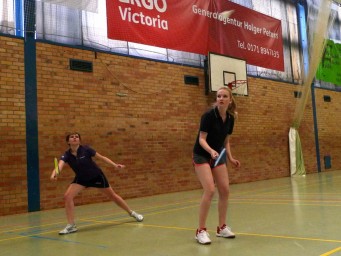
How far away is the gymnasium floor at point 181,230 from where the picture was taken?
4371 mm

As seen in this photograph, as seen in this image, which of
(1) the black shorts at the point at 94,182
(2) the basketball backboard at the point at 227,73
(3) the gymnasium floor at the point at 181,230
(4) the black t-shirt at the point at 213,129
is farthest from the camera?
(2) the basketball backboard at the point at 227,73

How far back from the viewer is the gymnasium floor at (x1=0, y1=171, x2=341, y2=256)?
14.3ft

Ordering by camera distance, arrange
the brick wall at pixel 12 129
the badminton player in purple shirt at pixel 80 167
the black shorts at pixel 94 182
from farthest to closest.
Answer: the brick wall at pixel 12 129 < the black shorts at pixel 94 182 < the badminton player in purple shirt at pixel 80 167

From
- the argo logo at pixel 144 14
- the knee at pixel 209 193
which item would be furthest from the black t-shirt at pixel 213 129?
the argo logo at pixel 144 14

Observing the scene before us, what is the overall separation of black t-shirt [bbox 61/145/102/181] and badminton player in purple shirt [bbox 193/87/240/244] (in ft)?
6.68

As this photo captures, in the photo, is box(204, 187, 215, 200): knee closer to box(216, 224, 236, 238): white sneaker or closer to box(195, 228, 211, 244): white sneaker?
box(195, 228, 211, 244): white sneaker

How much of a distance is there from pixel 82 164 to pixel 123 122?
4.49 m

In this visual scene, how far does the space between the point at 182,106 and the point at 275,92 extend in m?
5.12

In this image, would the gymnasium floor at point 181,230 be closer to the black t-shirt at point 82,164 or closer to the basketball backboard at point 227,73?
the black t-shirt at point 82,164

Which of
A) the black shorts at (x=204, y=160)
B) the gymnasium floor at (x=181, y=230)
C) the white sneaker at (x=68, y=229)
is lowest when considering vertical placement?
the gymnasium floor at (x=181, y=230)

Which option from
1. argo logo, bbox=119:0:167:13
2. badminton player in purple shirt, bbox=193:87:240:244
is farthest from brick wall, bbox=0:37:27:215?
badminton player in purple shirt, bbox=193:87:240:244

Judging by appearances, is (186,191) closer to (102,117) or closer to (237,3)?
(102,117)

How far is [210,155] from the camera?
4684mm

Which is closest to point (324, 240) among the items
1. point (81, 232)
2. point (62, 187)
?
point (81, 232)
